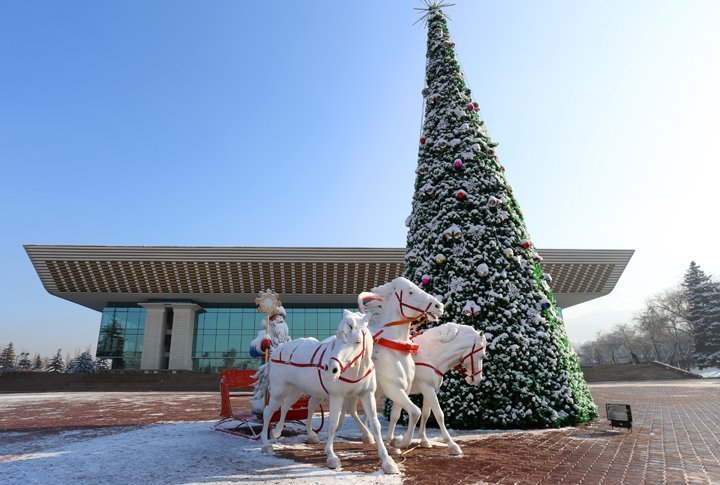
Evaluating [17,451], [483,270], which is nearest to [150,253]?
[17,451]

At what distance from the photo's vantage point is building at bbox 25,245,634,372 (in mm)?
31391

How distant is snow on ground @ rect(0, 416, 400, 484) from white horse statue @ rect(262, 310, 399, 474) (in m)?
0.43

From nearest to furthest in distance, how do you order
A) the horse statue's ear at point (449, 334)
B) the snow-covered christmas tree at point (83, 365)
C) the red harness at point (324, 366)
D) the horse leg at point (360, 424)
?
the red harness at point (324, 366) < the horse leg at point (360, 424) < the horse statue's ear at point (449, 334) < the snow-covered christmas tree at point (83, 365)

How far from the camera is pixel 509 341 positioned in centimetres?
798

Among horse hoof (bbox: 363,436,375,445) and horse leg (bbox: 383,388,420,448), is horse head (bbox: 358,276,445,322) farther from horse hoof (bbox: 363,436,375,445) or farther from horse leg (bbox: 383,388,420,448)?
horse hoof (bbox: 363,436,375,445)

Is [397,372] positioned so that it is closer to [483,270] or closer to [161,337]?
[483,270]

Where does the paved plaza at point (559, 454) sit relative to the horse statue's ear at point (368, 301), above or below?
below

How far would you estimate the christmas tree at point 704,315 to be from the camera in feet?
132

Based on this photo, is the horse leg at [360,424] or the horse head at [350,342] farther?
the horse leg at [360,424]

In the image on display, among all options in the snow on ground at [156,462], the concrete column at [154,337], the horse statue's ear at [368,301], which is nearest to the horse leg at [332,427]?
the snow on ground at [156,462]

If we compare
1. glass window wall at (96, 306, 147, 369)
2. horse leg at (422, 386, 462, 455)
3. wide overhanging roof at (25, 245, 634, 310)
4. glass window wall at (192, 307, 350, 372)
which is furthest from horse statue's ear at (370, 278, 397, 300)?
glass window wall at (96, 306, 147, 369)

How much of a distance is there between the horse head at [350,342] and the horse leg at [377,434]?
0.58 m

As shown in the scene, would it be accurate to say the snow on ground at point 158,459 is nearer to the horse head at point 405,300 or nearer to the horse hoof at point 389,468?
the horse hoof at point 389,468

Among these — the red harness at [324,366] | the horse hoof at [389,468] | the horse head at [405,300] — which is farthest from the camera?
the horse head at [405,300]
